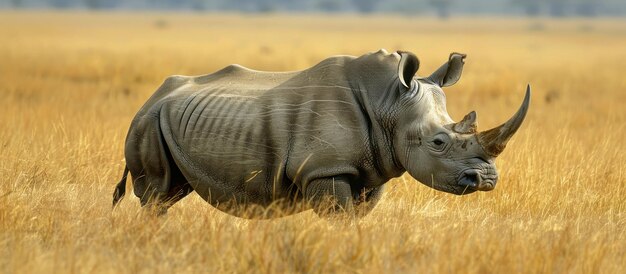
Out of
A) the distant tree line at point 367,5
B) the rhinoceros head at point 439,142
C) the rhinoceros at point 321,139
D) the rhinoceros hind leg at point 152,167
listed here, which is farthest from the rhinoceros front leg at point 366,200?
the distant tree line at point 367,5

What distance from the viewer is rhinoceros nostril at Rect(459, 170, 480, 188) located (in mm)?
4730

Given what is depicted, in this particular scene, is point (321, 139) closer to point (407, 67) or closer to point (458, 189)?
point (407, 67)

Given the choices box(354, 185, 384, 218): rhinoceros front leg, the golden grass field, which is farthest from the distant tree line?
box(354, 185, 384, 218): rhinoceros front leg

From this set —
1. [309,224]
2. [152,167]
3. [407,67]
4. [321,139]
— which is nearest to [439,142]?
[407,67]

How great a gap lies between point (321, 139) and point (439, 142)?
0.53 metres

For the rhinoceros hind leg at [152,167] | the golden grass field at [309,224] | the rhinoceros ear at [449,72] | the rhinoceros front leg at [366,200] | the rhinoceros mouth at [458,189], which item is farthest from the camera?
the rhinoceros hind leg at [152,167]

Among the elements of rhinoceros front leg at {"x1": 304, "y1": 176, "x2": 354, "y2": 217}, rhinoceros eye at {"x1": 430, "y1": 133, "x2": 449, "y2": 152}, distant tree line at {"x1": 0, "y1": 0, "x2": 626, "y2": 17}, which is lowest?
distant tree line at {"x1": 0, "y1": 0, "x2": 626, "y2": 17}

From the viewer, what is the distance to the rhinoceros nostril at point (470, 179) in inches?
186

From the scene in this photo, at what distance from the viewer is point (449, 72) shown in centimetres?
531

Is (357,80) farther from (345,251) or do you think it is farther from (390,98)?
(345,251)

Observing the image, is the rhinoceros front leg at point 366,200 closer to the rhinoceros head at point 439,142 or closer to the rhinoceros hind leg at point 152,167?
the rhinoceros head at point 439,142

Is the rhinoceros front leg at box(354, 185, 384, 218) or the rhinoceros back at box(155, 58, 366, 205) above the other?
the rhinoceros back at box(155, 58, 366, 205)

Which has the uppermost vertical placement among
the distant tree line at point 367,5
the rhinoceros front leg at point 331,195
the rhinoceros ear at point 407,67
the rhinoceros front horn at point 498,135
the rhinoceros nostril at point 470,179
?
the rhinoceros ear at point 407,67

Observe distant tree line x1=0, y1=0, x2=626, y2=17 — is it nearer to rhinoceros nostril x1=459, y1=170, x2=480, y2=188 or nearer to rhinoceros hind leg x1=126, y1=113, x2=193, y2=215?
rhinoceros hind leg x1=126, y1=113, x2=193, y2=215
